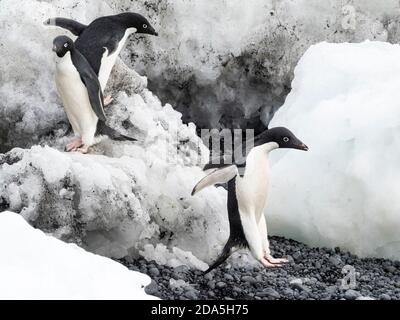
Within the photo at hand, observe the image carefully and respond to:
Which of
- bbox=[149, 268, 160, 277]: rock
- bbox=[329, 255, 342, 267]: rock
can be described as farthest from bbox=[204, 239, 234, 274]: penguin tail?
bbox=[329, 255, 342, 267]: rock

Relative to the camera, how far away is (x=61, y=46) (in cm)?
443

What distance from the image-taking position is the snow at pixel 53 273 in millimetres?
3047

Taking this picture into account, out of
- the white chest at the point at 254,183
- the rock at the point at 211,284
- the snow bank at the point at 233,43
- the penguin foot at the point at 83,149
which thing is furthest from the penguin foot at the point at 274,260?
the snow bank at the point at 233,43

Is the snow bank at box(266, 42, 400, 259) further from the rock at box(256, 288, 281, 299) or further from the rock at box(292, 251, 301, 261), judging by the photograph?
the rock at box(256, 288, 281, 299)

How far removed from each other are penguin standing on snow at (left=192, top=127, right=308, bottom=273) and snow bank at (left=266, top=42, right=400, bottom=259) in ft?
2.26

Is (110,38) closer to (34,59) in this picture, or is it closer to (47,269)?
(34,59)

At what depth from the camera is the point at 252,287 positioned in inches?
166

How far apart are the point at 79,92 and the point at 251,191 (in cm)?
103

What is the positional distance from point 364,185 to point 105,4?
7.36 feet

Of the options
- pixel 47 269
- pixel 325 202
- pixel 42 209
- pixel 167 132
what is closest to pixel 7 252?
pixel 47 269

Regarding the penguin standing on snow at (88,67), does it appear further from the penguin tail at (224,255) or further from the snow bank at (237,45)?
the snow bank at (237,45)

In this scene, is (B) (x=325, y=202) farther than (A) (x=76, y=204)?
Yes

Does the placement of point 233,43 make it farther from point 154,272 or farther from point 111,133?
point 154,272

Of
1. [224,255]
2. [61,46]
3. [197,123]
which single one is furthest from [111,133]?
[197,123]
